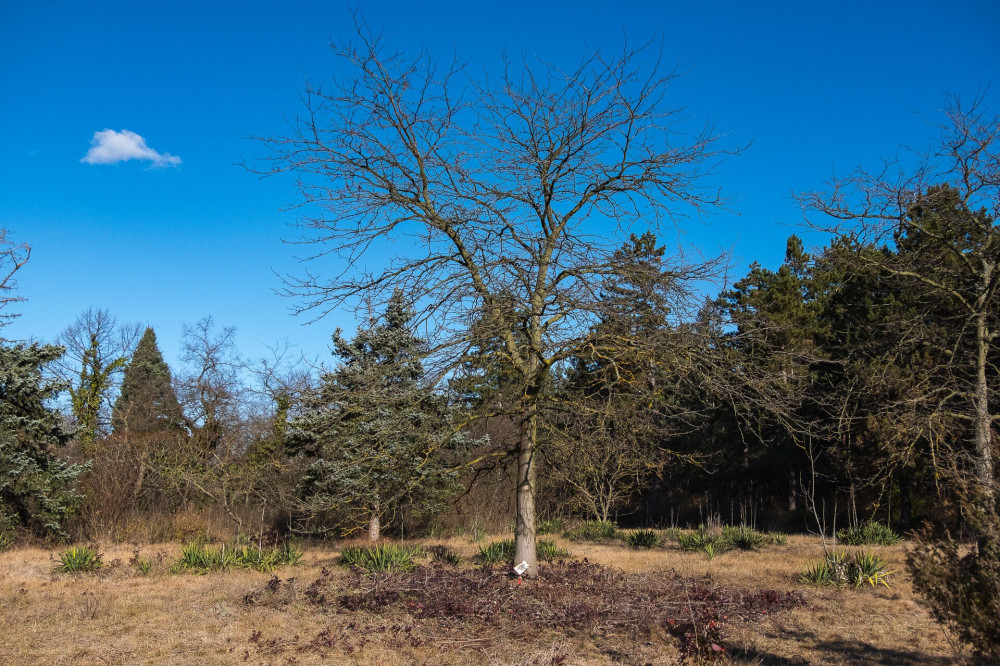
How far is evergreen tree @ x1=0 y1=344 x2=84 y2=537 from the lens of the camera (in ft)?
48.9

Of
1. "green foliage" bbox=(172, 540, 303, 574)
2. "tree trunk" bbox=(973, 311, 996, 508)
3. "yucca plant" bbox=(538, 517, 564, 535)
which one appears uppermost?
"tree trunk" bbox=(973, 311, 996, 508)

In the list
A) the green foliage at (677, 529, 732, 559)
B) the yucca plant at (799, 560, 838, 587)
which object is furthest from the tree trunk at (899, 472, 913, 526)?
the yucca plant at (799, 560, 838, 587)

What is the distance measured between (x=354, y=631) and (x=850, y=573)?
7122 mm

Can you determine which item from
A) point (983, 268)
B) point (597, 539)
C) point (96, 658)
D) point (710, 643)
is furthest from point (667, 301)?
point (597, 539)

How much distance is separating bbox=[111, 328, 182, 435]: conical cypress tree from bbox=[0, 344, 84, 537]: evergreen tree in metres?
A: 7.68

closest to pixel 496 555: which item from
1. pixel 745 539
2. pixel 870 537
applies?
pixel 745 539

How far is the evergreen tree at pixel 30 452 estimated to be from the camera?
14906 millimetres

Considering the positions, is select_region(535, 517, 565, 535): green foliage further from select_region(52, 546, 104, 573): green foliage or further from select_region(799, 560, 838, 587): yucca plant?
select_region(52, 546, 104, 573): green foliage

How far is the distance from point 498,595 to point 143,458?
13.0 metres

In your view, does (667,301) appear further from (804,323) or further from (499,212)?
(804,323)

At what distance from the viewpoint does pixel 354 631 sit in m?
6.91

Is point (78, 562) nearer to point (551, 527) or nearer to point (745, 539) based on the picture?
point (551, 527)

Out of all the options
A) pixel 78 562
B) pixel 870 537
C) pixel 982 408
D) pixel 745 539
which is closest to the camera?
pixel 982 408

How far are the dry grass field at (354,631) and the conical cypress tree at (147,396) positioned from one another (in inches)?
642
